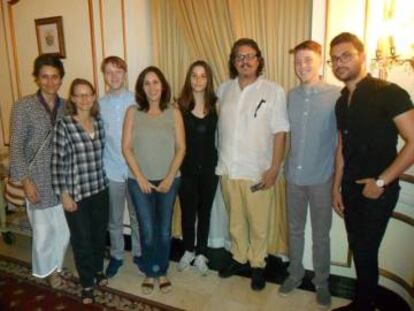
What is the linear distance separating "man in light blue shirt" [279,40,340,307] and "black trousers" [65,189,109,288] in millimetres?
1133

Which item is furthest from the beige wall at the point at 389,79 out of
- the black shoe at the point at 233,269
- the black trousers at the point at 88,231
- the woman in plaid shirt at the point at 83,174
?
the black trousers at the point at 88,231

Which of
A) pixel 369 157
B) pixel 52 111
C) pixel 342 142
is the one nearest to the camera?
pixel 369 157

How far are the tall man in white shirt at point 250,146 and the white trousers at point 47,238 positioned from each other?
1.11 m

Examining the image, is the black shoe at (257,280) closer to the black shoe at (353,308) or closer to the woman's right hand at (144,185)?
the black shoe at (353,308)

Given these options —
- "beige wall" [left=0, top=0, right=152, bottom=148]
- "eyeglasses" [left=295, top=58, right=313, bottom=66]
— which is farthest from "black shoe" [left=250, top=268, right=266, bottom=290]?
"beige wall" [left=0, top=0, right=152, bottom=148]

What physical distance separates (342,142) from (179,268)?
57.0 inches

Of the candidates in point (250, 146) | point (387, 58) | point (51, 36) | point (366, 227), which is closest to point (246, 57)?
point (250, 146)

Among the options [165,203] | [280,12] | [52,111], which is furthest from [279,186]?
[52,111]

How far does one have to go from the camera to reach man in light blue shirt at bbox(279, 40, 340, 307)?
1906 mm

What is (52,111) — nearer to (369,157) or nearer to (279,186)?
(279,186)

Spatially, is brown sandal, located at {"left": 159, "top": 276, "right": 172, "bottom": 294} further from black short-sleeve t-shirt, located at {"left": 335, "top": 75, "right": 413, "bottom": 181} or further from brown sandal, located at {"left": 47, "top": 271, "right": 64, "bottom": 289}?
black short-sleeve t-shirt, located at {"left": 335, "top": 75, "right": 413, "bottom": 181}

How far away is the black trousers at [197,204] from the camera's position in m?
2.30

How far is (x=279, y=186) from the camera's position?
239 centimetres

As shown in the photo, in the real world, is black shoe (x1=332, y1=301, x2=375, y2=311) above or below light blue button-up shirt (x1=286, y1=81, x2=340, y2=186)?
below
